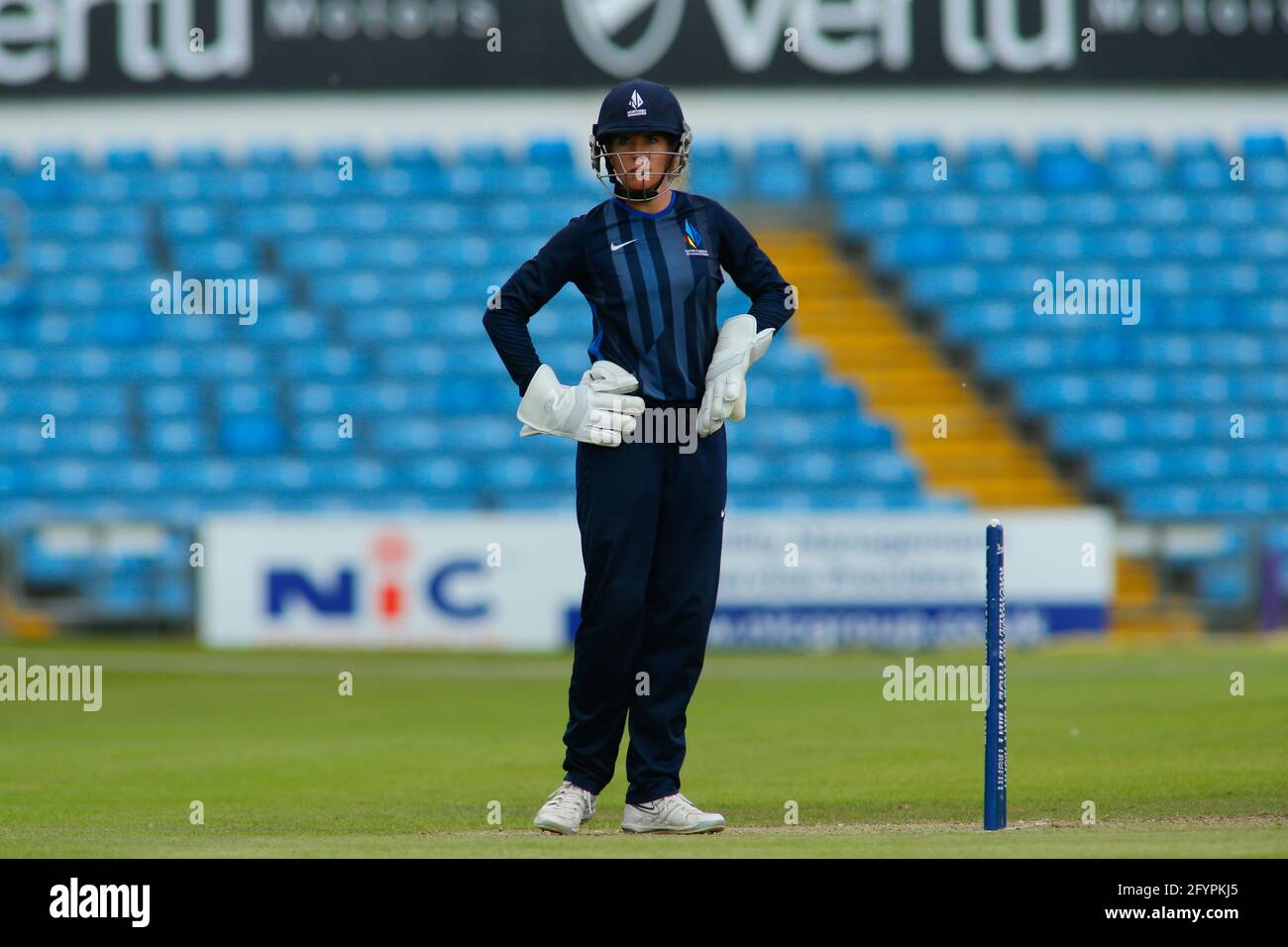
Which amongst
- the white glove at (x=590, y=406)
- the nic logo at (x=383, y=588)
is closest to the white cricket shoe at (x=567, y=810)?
the white glove at (x=590, y=406)

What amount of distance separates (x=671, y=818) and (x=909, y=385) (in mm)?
16124

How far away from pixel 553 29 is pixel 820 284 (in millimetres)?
4512

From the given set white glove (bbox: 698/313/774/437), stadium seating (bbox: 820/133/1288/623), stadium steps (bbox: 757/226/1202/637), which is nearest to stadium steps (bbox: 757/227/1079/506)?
stadium steps (bbox: 757/226/1202/637)

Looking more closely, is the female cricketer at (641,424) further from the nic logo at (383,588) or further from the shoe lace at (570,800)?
the nic logo at (383,588)

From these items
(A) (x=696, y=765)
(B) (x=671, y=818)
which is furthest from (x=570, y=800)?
(A) (x=696, y=765)

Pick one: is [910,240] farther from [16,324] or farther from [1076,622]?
[16,324]

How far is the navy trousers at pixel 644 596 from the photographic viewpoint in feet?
22.8

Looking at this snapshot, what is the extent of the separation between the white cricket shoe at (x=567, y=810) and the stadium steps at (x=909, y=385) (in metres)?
13.9

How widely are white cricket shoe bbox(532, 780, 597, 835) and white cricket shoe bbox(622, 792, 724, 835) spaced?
0.17 metres

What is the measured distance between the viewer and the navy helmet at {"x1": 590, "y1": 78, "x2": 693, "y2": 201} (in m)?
6.93

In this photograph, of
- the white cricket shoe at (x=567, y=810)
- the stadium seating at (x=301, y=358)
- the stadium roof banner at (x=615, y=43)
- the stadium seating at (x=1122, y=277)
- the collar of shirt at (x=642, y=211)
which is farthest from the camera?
the stadium roof banner at (x=615, y=43)

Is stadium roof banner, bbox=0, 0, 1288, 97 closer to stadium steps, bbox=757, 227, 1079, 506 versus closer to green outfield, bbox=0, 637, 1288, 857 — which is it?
stadium steps, bbox=757, 227, 1079, 506
